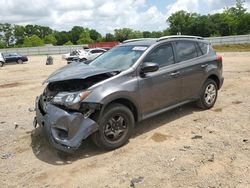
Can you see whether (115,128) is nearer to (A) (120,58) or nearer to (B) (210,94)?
(A) (120,58)

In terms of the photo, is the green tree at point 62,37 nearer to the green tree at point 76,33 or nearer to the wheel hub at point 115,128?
the green tree at point 76,33

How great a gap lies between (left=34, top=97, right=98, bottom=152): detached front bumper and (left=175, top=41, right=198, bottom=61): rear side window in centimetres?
261

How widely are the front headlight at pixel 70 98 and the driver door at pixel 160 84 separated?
113 centimetres

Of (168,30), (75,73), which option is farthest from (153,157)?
(168,30)

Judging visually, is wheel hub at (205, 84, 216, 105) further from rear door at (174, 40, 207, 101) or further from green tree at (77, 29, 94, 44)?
green tree at (77, 29, 94, 44)

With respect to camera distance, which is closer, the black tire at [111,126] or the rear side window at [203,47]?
the black tire at [111,126]

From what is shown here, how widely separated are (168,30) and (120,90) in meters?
104

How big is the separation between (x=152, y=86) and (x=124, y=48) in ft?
3.85

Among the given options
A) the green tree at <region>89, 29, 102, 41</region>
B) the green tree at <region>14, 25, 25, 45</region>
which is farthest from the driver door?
the green tree at <region>89, 29, 102, 41</region>

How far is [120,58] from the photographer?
6.00m

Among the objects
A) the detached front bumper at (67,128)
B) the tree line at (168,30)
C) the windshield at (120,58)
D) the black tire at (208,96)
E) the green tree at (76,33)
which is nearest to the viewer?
the detached front bumper at (67,128)

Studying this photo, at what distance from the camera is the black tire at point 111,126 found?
493 cm

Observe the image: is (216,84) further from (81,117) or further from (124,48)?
(81,117)

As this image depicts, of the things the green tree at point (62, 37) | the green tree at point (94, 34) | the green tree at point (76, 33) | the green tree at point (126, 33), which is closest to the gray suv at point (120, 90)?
the green tree at point (126, 33)
